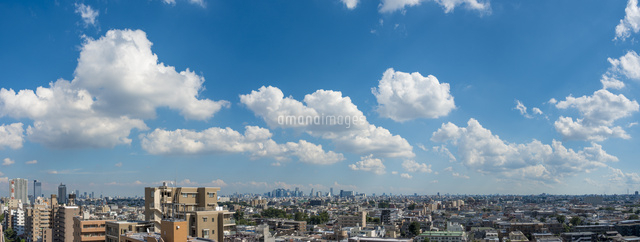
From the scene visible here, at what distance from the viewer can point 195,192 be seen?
67.7 feet

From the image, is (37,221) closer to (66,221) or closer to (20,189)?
(66,221)

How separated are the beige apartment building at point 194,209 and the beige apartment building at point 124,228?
39 centimetres

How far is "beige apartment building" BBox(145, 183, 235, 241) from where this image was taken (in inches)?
749

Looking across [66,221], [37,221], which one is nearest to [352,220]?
[66,221]

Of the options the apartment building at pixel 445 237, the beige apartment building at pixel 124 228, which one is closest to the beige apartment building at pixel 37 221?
the beige apartment building at pixel 124 228

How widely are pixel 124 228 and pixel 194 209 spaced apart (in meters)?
3.39

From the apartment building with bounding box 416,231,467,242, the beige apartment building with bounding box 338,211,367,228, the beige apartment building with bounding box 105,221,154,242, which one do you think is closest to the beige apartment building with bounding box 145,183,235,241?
the beige apartment building with bounding box 105,221,154,242

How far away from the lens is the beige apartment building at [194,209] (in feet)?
62.4

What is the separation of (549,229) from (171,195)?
5326 centimetres

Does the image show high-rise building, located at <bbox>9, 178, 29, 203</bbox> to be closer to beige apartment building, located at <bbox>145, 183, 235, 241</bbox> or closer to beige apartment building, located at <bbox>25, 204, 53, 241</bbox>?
beige apartment building, located at <bbox>25, 204, 53, 241</bbox>

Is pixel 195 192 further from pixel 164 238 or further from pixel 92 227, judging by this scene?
pixel 92 227

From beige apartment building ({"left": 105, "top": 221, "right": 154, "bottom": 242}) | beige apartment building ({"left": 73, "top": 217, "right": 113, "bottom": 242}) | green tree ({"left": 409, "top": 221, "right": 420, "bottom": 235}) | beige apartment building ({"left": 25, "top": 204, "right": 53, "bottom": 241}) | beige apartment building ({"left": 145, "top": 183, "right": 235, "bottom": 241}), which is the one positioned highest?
beige apartment building ({"left": 145, "top": 183, "right": 235, "bottom": 241})

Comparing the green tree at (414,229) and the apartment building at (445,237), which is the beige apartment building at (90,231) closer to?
the apartment building at (445,237)

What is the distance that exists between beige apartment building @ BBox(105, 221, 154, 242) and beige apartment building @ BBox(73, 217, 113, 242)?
4.40 metres
